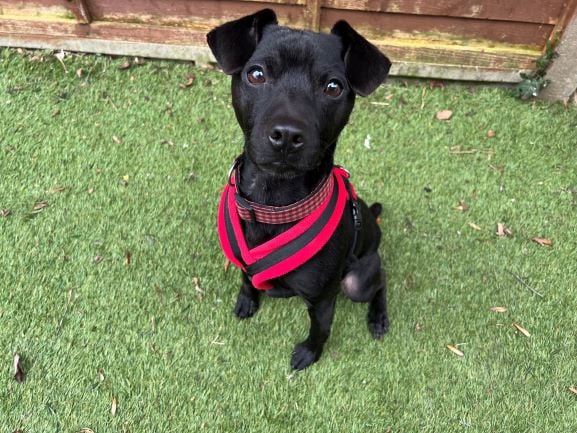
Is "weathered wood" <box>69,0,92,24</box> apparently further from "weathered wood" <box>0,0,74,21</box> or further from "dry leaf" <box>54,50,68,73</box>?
"dry leaf" <box>54,50,68,73</box>

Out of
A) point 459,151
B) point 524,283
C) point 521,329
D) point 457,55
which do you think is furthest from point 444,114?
point 521,329

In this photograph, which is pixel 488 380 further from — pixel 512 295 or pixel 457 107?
pixel 457 107

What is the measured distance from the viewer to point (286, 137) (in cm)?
182

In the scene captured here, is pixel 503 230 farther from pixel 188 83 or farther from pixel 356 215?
pixel 188 83

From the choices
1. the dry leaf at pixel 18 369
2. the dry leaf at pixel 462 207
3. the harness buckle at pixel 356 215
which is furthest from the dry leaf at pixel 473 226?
the dry leaf at pixel 18 369

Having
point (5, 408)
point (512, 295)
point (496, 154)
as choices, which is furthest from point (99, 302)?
point (496, 154)

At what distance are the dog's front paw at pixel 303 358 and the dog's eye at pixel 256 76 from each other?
1.72 meters

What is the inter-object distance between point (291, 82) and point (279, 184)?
0.49 metres

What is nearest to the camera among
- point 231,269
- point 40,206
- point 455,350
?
point 455,350

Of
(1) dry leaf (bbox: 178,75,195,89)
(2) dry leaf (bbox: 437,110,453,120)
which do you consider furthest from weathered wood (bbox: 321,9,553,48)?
(1) dry leaf (bbox: 178,75,195,89)

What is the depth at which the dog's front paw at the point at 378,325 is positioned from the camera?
313 cm

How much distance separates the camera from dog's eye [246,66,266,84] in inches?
79.8

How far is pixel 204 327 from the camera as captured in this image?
3.09 meters

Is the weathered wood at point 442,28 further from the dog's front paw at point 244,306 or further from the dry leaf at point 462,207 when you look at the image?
the dog's front paw at point 244,306
